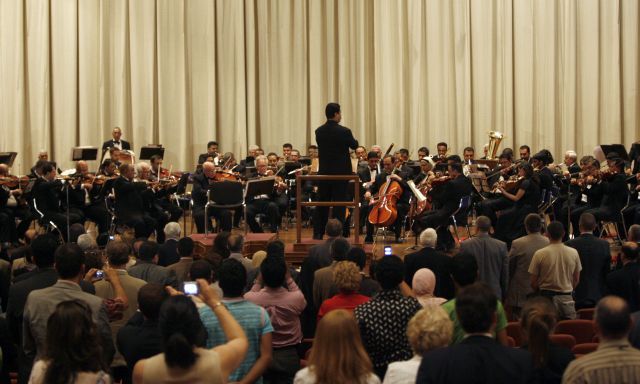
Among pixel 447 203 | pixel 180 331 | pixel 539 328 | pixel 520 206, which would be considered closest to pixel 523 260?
pixel 447 203

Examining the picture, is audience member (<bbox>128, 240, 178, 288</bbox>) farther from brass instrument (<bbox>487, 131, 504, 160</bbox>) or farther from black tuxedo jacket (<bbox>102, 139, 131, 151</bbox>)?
black tuxedo jacket (<bbox>102, 139, 131, 151</bbox>)

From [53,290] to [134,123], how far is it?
13.0 meters

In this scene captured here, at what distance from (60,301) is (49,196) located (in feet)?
24.4

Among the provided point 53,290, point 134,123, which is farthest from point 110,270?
point 134,123

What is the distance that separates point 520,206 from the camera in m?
11.5

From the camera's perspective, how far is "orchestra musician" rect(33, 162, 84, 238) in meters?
12.0

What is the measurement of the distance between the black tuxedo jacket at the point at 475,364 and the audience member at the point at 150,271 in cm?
295

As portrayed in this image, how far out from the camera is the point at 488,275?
7852 millimetres

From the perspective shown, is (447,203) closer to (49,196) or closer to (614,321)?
(49,196)

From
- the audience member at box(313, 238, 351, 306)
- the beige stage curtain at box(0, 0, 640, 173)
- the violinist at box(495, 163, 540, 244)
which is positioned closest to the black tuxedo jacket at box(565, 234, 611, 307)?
the audience member at box(313, 238, 351, 306)

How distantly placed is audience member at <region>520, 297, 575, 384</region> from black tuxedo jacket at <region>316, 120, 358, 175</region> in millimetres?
6116

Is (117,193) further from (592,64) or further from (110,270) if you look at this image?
(592,64)

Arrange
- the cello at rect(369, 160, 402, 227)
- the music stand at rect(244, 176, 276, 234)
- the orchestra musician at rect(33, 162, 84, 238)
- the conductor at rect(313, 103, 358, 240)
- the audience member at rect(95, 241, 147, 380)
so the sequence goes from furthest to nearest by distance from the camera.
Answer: the music stand at rect(244, 176, 276, 234) < the orchestra musician at rect(33, 162, 84, 238) < the cello at rect(369, 160, 402, 227) < the conductor at rect(313, 103, 358, 240) < the audience member at rect(95, 241, 147, 380)

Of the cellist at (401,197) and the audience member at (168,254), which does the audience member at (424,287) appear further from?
the cellist at (401,197)
